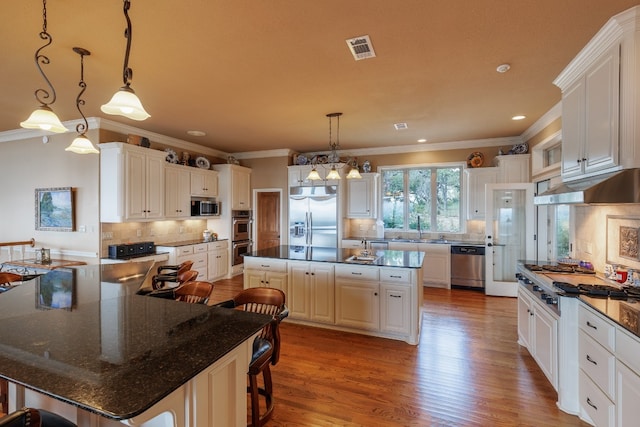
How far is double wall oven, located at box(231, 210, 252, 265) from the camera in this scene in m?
6.62

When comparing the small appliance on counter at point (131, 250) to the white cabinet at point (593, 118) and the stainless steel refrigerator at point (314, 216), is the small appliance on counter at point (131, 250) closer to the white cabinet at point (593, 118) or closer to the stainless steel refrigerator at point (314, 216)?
the stainless steel refrigerator at point (314, 216)

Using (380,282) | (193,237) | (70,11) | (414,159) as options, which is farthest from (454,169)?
(70,11)

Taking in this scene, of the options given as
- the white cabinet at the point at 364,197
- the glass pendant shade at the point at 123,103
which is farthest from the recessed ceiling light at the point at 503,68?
the white cabinet at the point at 364,197

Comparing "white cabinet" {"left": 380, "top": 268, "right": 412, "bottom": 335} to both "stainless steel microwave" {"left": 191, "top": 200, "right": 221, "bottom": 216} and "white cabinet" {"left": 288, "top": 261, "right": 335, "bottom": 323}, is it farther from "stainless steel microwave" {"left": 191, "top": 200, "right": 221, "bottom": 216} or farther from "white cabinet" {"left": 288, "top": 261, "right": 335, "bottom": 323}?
"stainless steel microwave" {"left": 191, "top": 200, "right": 221, "bottom": 216}

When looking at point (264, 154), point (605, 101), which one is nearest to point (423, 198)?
point (264, 154)

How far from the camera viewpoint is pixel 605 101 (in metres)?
2.15

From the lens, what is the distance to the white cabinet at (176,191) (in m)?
5.37

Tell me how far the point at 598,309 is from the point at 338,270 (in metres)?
2.29

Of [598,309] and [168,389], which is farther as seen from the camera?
[598,309]

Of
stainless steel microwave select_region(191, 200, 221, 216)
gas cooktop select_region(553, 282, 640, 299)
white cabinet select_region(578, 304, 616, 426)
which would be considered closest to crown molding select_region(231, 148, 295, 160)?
stainless steel microwave select_region(191, 200, 221, 216)

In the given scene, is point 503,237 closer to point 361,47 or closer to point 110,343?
point 361,47

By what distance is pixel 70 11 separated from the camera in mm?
2035

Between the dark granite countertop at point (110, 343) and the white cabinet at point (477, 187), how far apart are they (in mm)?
5240

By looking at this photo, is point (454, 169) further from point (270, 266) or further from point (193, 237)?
point (193, 237)
